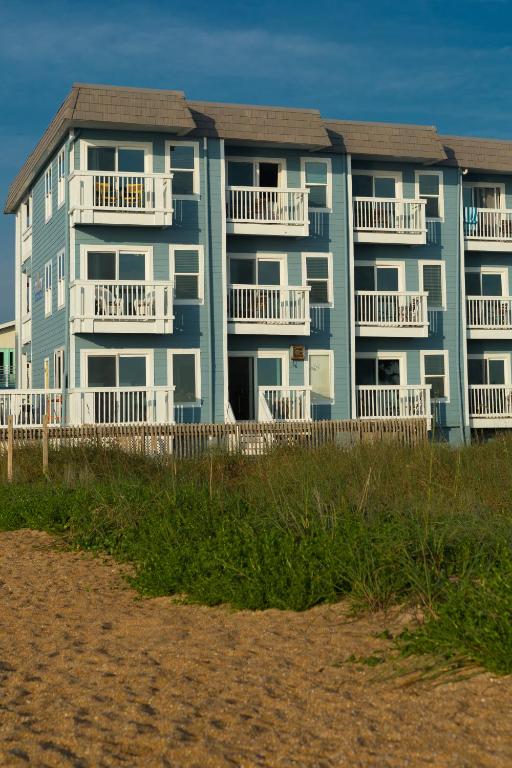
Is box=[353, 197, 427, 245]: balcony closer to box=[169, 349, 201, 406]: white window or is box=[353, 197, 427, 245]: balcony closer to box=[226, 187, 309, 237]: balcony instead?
box=[226, 187, 309, 237]: balcony

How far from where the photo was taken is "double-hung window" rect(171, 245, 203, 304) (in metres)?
31.4

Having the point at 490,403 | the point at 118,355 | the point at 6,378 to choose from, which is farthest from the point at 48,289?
the point at 6,378

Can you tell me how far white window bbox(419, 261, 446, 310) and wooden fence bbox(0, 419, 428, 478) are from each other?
8739 millimetres

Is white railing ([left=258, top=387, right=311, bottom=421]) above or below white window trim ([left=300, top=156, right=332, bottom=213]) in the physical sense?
below

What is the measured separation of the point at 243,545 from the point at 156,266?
73.1 ft

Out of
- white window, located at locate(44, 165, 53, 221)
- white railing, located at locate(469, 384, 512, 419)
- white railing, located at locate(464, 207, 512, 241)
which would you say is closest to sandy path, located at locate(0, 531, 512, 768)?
white railing, located at locate(469, 384, 512, 419)

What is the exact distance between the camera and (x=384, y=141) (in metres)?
Answer: 33.4

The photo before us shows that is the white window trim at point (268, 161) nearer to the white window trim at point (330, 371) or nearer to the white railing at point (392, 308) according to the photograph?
the white railing at point (392, 308)

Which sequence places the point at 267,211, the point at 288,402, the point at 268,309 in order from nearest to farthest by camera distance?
the point at 288,402 → the point at 268,309 → the point at 267,211

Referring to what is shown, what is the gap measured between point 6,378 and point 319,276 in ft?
74.4

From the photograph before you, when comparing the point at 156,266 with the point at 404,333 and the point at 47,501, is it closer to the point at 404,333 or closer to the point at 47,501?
the point at 404,333

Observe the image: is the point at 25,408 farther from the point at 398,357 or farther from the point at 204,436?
the point at 398,357

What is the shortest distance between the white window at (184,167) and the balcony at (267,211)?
1.16 metres

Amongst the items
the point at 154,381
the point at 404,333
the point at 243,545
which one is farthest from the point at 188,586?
the point at 404,333
